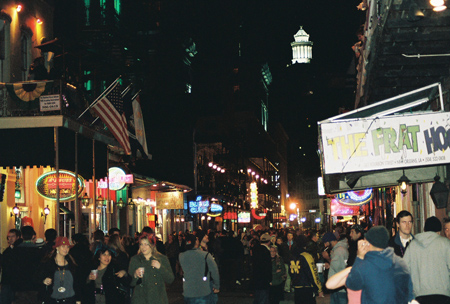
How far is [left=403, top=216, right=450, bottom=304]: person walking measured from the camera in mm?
9000

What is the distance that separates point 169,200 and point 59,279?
2893cm

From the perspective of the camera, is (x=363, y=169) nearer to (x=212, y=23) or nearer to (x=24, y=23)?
(x=24, y=23)

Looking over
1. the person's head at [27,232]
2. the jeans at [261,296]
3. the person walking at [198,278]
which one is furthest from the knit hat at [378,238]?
the jeans at [261,296]

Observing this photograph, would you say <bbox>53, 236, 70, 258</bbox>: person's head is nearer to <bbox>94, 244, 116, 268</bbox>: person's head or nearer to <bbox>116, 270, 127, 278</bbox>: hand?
<bbox>94, 244, 116, 268</bbox>: person's head

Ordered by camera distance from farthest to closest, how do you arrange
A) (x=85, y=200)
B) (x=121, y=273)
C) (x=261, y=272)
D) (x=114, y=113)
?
(x=85, y=200), (x=114, y=113), (x=261, y=272), (x=121, y=273)

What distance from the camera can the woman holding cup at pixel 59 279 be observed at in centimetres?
1121

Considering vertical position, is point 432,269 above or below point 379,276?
below

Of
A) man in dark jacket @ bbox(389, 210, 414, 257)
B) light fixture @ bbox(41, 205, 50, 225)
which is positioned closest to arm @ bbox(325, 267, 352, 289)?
man in dark jacket @ bbox(389, 210, 414, 257)

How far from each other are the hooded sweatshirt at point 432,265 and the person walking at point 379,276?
205cm

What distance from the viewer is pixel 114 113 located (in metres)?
20.4

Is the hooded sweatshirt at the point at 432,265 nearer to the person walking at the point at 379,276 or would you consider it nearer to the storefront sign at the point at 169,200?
the person walking at the point at 379,276

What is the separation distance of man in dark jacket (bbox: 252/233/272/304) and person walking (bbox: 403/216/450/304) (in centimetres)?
662

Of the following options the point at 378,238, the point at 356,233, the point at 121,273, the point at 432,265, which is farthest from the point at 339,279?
the point at 356,233

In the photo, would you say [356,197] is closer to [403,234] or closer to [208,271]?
[208,271]
